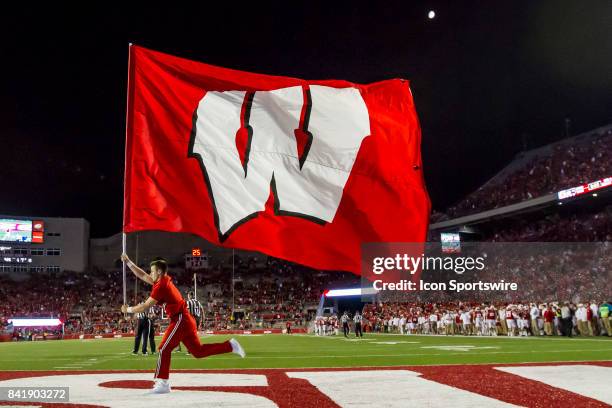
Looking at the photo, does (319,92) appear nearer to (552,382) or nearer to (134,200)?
(134,200)

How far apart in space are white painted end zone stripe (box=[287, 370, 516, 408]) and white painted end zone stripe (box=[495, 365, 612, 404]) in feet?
4.27

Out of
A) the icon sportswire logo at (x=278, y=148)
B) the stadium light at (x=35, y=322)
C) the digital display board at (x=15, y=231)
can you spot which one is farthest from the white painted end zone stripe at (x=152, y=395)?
the digital display board at (x=15, y=231)

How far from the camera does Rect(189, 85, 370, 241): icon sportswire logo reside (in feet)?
25.8

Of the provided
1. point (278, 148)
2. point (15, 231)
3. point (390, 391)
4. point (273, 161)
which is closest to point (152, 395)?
point (390, 391)

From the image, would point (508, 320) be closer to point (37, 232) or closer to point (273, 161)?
point (273, 161)

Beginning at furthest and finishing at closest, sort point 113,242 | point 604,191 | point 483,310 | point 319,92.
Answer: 1. point 113,242
2. point 604,191
3. point 483,310
4. point 319,92

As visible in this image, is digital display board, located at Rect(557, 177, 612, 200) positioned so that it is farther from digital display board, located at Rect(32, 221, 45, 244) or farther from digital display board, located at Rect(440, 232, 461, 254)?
digital display board, located at Rect(32, 221, 45, 244)

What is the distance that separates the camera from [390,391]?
22.6 feet

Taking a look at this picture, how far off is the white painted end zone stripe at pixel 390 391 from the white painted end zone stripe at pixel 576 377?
130 centimetres

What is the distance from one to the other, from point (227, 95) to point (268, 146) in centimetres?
90

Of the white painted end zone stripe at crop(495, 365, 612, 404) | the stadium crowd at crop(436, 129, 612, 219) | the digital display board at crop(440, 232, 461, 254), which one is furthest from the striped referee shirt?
the digital display board at crop(440, 232, 461, 254)

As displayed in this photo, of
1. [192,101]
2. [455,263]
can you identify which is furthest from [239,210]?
[455,263]

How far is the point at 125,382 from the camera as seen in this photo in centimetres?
818

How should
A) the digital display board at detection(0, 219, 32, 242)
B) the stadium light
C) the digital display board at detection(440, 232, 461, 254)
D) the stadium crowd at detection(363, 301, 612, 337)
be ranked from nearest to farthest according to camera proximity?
the stadium crowd at detection(363, 301, 612, 337) < the stadium light < the digital display board at detection(440, 232, 461, 254) < the digital display board at detection(0, 219, 32, 242)
